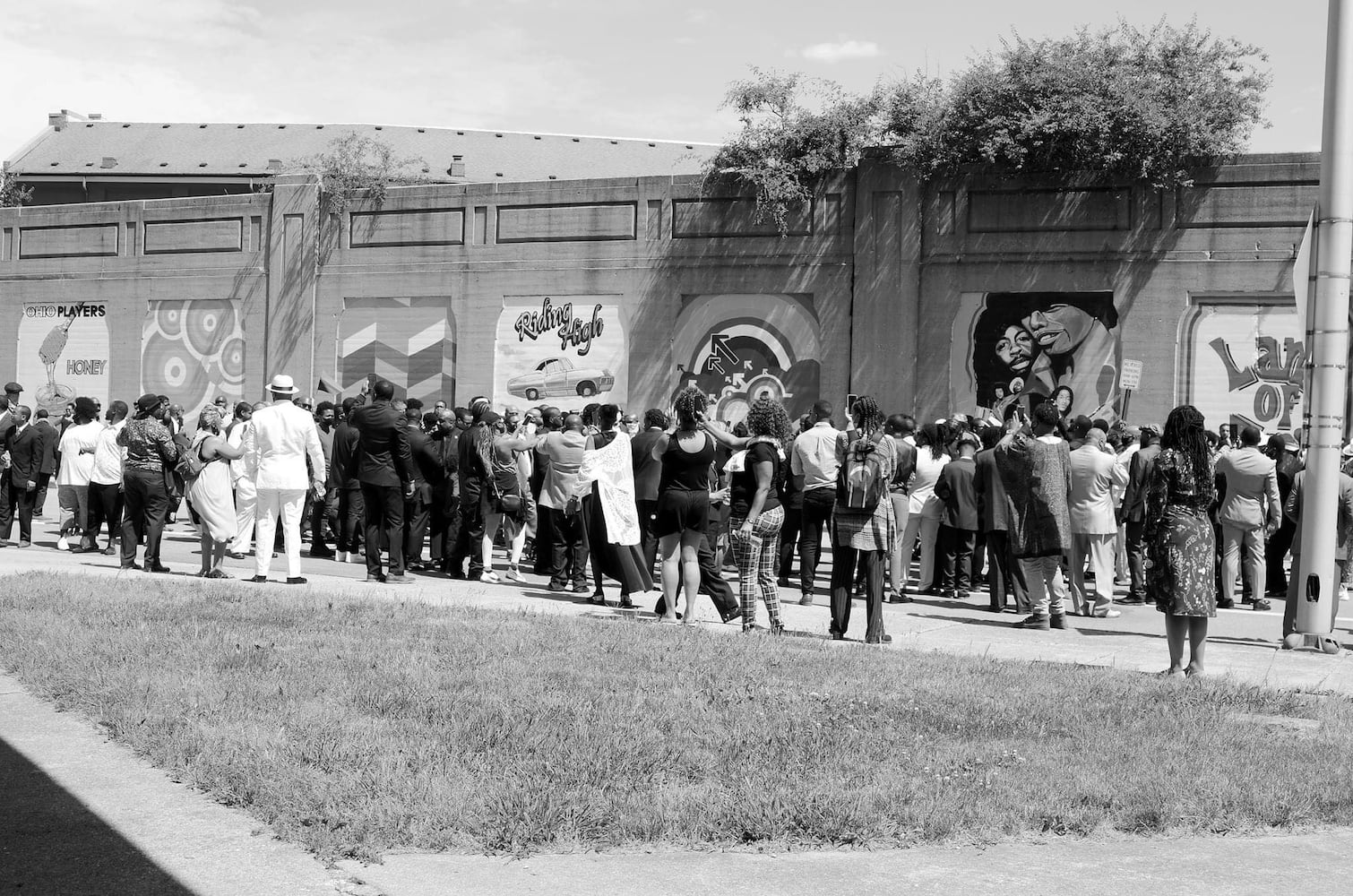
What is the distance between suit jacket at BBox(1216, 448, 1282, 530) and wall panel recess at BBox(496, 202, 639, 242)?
14.1 meters

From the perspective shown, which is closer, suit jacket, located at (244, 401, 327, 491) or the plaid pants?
the plaid pants

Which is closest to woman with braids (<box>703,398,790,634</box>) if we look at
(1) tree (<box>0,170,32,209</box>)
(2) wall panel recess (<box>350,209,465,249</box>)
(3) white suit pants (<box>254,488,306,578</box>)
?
(3) white suit pants (<box>254,488,306,578</box>)

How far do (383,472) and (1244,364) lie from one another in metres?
14.0

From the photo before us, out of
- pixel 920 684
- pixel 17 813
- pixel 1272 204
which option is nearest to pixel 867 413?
pixel 920 684

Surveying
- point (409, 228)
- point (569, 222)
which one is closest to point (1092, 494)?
point (569, 222)

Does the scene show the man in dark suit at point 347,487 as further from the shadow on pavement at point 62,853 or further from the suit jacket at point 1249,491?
the shadow on pavement at point 62,853

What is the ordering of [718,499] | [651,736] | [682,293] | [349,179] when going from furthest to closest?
[349,179] → [682,293] → [718,499] → [651,736]

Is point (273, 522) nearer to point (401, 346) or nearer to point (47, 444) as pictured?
point (47, 444)

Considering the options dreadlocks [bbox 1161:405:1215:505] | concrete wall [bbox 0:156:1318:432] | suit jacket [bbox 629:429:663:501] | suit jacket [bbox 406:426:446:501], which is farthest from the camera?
concrete wall [bbox 0:156:1318:432]

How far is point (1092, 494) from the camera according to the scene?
44.1 ft

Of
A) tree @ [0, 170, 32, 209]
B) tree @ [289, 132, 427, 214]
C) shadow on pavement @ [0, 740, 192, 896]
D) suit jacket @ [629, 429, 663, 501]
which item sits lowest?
shadow on pavement @ [0, 740, 192, 896]

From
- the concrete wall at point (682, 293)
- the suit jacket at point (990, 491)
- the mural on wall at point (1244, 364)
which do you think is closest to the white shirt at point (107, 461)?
the suit jacket at point (990, 491)

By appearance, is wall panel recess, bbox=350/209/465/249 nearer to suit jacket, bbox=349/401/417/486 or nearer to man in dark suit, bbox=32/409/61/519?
man in dark suit, bbox=32/409/61/519

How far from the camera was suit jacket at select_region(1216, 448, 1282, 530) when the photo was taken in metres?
14.0
